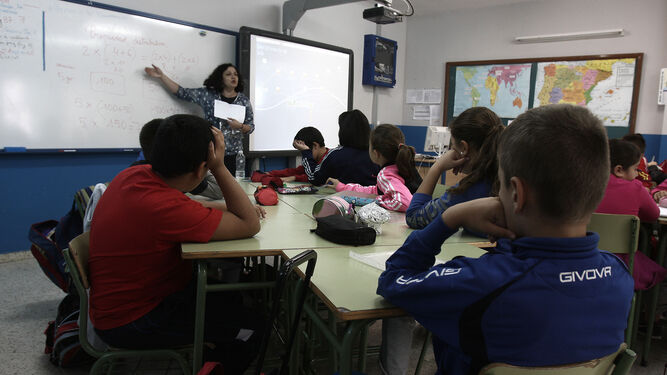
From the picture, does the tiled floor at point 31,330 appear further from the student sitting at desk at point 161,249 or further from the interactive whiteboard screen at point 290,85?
the interactive whiteboard screen at point 290,85

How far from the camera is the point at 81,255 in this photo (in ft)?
4.35

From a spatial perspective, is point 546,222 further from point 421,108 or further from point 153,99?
point 421,108

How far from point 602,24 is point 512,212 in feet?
18.1

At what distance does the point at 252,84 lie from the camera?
4.41m

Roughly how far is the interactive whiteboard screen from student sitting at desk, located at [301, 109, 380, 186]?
182 cm

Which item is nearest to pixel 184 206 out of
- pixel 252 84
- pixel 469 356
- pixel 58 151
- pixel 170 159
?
pixel 170 159

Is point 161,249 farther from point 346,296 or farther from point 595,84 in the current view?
point 595,84

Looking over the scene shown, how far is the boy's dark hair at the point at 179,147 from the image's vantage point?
1.35m

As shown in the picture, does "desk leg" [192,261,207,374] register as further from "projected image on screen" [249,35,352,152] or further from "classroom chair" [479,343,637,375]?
"projected image on screen" [249,35,352,152]

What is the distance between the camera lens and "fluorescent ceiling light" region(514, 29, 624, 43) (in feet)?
16.6

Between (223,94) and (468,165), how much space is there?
286cm

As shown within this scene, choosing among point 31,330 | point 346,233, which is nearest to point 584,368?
point 346,233

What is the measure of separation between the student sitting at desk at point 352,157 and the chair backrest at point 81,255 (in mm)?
1755

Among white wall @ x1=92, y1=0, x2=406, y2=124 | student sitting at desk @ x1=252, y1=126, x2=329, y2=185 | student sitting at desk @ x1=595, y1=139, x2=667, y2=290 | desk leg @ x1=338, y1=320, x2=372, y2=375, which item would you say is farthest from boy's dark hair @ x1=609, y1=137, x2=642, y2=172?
white wall @ x1=92, y1=0, x2=406, y2=124
